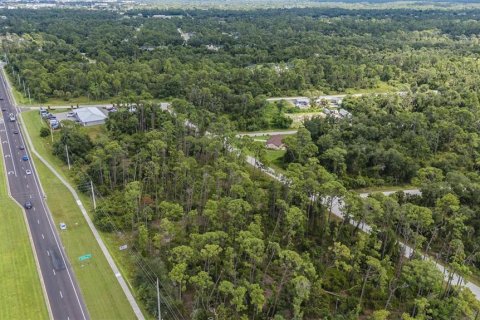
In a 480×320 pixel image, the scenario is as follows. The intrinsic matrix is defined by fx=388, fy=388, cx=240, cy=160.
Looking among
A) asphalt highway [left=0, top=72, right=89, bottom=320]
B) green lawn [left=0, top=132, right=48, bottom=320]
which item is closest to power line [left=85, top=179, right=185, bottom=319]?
asphalt highway [left=0, top=72, right=89, bottom=320]

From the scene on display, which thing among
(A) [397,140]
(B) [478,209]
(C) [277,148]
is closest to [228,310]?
(B) [478,209]

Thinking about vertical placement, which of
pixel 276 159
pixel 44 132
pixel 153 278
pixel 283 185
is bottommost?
pixel 276 159

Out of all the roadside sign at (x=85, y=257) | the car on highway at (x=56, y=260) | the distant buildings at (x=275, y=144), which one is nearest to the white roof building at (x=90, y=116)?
the distant buildings at (x=275, y=144)

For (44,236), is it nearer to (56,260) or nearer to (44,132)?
(56,260)

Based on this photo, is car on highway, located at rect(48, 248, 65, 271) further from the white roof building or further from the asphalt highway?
the white roof building

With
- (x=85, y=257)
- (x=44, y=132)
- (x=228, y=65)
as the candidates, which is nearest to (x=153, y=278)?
(x=85, y=257)

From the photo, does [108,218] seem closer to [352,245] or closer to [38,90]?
[352,245]
